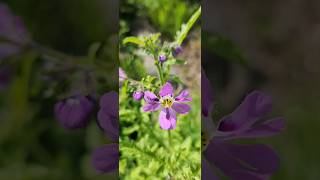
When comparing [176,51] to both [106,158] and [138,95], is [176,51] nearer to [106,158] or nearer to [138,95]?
[138,95]

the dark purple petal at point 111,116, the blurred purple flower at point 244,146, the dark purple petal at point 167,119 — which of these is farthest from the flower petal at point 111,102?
the blurred purple flower at point 244,146

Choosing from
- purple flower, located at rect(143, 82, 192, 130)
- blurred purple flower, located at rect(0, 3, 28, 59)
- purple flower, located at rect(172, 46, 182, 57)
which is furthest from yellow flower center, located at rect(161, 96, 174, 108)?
blurred purple flower, located at rect(0, 3, 28, 59)

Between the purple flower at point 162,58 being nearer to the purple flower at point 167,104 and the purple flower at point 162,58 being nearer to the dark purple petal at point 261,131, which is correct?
the purple flower at point 167,104

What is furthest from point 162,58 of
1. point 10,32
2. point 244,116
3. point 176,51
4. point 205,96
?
point 10,32

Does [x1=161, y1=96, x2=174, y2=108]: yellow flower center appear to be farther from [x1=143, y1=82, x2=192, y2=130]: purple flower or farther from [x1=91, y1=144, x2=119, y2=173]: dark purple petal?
[x1=91, y1=144, x2=119, y2=173]: dark purple petal

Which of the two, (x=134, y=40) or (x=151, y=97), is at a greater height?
(x=134, y=40)
